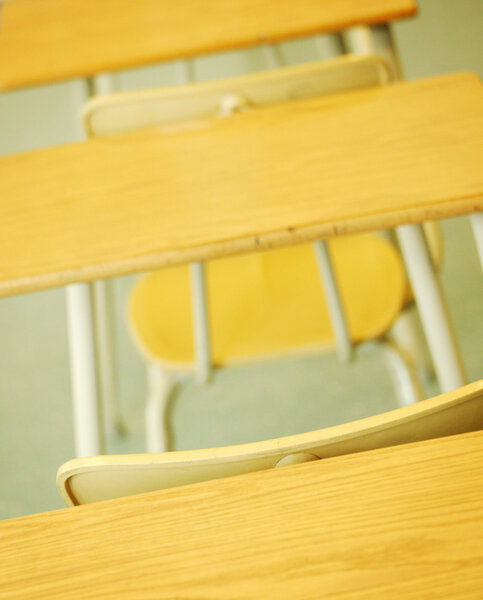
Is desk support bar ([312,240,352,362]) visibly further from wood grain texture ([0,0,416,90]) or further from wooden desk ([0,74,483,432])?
wood grain texture ([0,0,416,90])

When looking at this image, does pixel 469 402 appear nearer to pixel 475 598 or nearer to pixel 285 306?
pixel 475 598

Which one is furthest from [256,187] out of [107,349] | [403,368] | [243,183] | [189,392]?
[189,392]

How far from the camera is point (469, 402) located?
1.79 ft

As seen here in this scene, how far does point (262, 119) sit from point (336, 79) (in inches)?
8.8

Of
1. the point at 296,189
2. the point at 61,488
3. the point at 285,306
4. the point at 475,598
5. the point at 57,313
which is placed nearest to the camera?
the point at 475,598

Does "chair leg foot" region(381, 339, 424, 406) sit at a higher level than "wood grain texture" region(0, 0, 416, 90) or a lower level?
lower

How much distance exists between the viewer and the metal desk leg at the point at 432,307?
1.01 m

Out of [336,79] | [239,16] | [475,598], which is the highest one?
[239,16]

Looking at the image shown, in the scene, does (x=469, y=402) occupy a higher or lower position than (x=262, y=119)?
lower

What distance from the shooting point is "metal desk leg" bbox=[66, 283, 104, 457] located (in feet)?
3.09

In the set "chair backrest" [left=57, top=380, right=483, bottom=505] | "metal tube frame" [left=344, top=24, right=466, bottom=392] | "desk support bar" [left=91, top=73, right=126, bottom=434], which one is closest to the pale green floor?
"desk support bar" [left=91, top=73, right=126, bottom=434]

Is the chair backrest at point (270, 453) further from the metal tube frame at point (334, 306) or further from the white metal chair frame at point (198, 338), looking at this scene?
the metal tube frame at point (334, 306)

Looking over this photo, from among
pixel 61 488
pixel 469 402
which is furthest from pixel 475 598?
pixel 61 488

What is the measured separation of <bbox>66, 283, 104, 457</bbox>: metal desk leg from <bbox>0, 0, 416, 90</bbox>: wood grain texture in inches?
30.3
